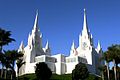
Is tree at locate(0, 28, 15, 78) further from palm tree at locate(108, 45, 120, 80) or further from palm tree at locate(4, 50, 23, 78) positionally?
palm tree at locate(108, 45, 120, 80)

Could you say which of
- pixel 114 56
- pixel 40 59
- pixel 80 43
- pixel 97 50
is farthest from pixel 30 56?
pixel 114 56

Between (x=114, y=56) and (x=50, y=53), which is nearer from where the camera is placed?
(x=114, y=56)

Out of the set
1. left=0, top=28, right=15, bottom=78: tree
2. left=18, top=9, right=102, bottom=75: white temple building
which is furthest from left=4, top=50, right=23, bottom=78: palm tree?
left=18, top=9, right=102, bottom=75: white temple building

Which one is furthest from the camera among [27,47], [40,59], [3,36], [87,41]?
[87,41]

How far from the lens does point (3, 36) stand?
6228cm

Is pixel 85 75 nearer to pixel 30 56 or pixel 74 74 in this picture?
pixel 74 74

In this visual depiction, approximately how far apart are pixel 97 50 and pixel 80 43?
10943 mm

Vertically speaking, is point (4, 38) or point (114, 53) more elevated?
point (4, 38)

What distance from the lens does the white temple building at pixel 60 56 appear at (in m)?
106

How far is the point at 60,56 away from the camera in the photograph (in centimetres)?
10862

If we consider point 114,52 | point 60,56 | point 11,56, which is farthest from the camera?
point 60,56

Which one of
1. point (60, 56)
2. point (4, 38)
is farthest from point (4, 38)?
point (60, 56)

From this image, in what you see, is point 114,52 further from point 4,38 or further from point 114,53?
point 4,38

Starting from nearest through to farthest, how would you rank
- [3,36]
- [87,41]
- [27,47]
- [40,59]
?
[3,36] → [40,59] → [27,47] → [87,41]
